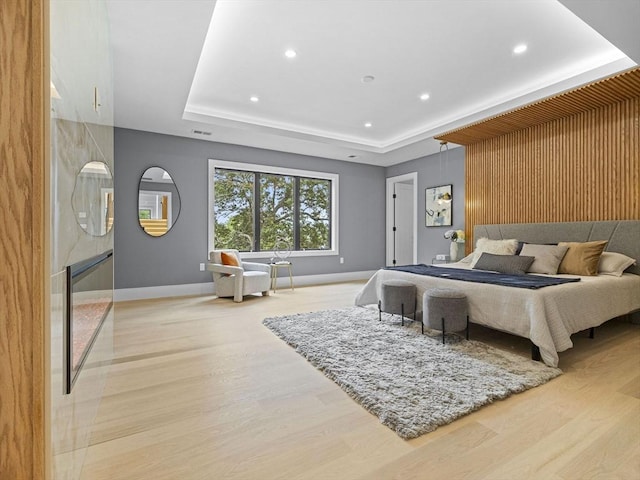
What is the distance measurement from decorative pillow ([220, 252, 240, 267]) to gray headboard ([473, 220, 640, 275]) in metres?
3.99

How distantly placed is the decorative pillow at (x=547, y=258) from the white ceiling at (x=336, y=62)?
184 cm

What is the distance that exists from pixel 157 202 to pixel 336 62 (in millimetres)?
3508

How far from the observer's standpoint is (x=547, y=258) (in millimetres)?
3768

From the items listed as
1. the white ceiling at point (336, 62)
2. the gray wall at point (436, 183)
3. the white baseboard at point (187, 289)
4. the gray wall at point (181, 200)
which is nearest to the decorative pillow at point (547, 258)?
the gray wall at point (436, 183)

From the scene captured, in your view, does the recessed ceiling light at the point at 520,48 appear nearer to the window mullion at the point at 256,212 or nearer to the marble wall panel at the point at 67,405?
the marble wall panel at the point at 67,405

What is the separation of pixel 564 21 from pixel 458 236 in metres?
3.24

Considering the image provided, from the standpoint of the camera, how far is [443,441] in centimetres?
160

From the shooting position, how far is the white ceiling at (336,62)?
8.61 feet

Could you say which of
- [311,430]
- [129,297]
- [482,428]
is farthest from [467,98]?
[129,297]

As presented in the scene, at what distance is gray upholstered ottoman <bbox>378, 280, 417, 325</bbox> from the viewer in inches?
137

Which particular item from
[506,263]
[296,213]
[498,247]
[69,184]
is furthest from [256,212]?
[69,184]

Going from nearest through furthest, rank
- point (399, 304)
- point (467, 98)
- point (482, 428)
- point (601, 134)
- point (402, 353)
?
point (482, 428), point (402, 353), point (399, 304), point (601, 134), point (467, 98)

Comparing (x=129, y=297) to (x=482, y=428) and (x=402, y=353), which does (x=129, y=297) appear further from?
(x=482, y=428)

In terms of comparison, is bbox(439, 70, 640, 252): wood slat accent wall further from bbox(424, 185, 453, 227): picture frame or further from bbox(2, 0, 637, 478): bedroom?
bbox(424, 185, 453, 227): picture frame
